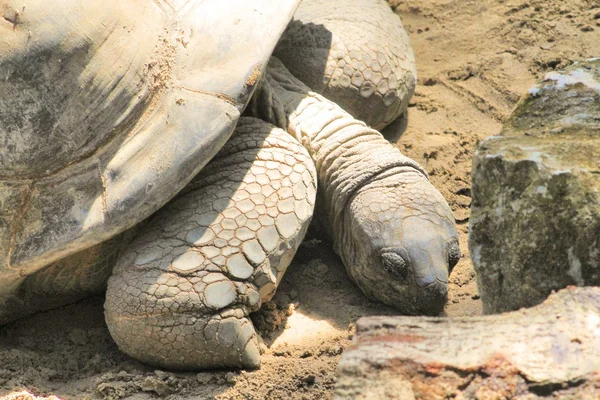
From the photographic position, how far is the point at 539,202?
6.88 ft

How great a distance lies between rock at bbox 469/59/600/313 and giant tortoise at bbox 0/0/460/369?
864mm

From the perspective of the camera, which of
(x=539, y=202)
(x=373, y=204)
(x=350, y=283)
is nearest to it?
(x=539, y=202)

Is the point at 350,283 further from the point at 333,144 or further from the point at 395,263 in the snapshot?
the point at 333,144

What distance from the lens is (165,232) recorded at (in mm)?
3059

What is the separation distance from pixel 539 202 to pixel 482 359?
1.87 feet

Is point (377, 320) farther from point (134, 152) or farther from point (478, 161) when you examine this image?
point (134, 152)

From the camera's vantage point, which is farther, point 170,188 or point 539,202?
point 170,188

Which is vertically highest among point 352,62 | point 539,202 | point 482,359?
point 539,202

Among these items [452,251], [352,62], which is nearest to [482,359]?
[452,251]

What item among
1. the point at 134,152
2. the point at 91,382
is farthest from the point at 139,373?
the point at 134,152

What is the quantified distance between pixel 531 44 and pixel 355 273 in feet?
7.93

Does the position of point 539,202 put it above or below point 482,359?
above

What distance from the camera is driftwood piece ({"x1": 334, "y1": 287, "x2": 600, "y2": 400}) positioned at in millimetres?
1675

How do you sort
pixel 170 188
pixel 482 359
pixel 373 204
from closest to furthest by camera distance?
pixel 482 359 < pixel 170 188 < pixel 373 204
